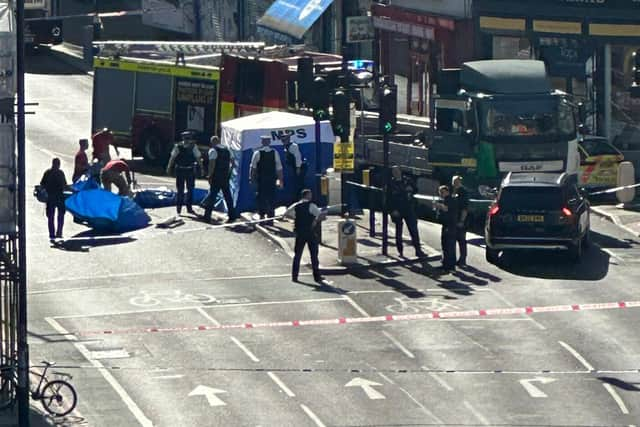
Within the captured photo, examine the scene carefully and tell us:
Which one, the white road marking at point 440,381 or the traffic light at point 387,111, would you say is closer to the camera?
the white road marking at point 440,381

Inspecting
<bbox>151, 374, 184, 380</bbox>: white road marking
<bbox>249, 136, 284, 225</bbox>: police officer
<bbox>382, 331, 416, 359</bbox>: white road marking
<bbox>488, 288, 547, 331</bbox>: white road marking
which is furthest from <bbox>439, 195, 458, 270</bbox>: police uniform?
<bbox>151, 374, 184, 380</bbox>: white road marking

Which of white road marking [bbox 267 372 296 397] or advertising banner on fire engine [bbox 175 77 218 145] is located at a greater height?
advertising banner on fire engine [bbox 175 77 218 145]

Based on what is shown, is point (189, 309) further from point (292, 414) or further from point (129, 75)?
point (129, 75)

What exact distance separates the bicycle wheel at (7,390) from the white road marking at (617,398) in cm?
817

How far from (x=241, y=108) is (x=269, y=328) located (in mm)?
17910

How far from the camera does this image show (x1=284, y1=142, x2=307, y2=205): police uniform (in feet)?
124

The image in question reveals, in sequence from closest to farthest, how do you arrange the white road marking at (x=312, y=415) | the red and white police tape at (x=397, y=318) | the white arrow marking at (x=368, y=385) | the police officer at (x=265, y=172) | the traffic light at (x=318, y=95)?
the white road marking at (x=312, y=415)
the white arrow marking at (x=368, y=385)
the red and white police tape at (x=397, y=318)
the traffic light at (x=318, y=95)
the police officer at (x=265, y=172)

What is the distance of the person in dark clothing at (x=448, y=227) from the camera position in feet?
108

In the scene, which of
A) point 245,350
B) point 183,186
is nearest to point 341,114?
point 183,186

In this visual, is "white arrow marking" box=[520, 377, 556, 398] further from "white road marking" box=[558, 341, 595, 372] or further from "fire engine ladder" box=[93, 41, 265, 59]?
"fire engine ladder" box=[93, 41, 265, 59]

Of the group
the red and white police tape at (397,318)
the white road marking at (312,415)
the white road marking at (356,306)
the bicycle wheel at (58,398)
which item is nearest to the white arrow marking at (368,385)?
the white road marking at (312,415)

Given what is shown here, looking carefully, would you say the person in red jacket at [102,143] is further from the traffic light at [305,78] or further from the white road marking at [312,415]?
the white road marking at [312,415]

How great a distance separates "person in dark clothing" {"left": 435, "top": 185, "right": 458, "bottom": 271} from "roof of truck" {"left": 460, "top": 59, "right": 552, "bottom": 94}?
520 cm

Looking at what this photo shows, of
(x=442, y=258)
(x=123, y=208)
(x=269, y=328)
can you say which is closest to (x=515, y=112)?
(x=442, y=258)
